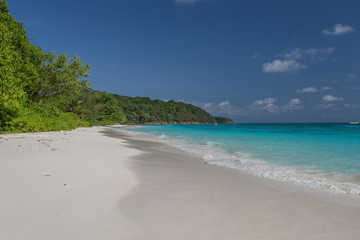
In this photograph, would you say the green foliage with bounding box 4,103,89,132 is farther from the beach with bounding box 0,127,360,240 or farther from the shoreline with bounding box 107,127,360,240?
the shoreline with bounding box 107,127,360,240

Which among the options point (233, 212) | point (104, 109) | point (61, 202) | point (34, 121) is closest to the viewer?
point (233, 212)

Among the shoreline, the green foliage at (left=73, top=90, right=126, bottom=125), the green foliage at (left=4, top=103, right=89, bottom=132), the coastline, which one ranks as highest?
the green foliage at (left=73, top=90, right=126, bottom=125)

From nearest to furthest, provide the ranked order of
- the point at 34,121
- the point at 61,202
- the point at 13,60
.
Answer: the point at 61,202 → the point at 13,60 → the point at 34,121

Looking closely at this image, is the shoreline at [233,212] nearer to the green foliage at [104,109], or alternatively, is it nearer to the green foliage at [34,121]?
the green foliage at [34,121]

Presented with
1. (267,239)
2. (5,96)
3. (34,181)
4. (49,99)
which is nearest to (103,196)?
(34,181)

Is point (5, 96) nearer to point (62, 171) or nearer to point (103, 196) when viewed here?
point (62, 171)

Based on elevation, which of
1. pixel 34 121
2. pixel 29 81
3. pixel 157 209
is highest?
pixel 29 81

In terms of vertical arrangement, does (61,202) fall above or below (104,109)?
below

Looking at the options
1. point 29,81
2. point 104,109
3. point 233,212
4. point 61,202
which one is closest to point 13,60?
point 29,81

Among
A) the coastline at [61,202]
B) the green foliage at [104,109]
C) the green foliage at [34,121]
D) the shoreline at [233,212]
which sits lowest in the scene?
the shoreline at [233,212]

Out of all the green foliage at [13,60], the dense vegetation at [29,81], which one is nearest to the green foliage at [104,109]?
the dense vegetation at [29,81]

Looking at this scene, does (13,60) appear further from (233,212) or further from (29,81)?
(233,212)

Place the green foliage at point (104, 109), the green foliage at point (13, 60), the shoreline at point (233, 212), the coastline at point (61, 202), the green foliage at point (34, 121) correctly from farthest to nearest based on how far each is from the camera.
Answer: the green foliage at point (104, 109), the green foliage at point (34, 121), the green foliage at point (13, 60), the shoreline at point (233, 212), the coastline at point (61, 202)

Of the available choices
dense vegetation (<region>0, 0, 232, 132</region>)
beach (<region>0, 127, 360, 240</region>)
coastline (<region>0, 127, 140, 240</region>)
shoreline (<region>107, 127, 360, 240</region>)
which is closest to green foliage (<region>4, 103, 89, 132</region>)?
dense vegetation (<region>0, 0, 232, 132</region>)
